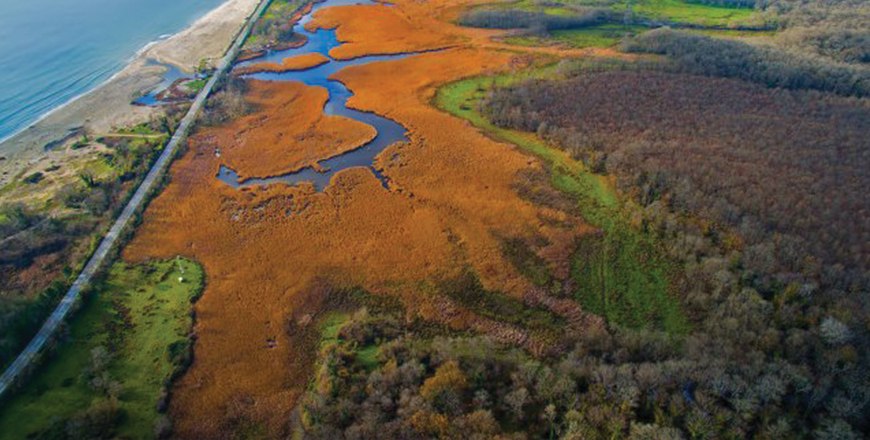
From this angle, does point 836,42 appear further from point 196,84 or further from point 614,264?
point 196,84

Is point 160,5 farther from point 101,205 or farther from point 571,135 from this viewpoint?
point 571,135

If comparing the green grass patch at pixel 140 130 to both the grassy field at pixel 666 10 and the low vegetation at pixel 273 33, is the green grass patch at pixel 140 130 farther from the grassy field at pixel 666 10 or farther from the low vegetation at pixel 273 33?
the grassy field at pixel 666 10

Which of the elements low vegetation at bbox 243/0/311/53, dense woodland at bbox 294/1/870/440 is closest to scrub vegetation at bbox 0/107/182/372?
dense woodland at bbox 294/1/870/440

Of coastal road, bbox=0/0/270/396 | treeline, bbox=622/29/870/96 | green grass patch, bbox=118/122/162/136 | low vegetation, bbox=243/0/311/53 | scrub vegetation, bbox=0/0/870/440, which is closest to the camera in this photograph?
scrub vegetation, bbox=0/0/870/440

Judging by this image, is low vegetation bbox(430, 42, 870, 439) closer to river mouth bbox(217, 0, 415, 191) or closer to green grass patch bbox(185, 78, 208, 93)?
river mouth bbox(217, 0, 415, 191)

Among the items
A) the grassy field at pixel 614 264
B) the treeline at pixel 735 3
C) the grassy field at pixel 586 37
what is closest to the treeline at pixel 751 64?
the grassy field at pixel 586 37

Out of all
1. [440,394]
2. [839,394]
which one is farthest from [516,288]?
[839,394]
